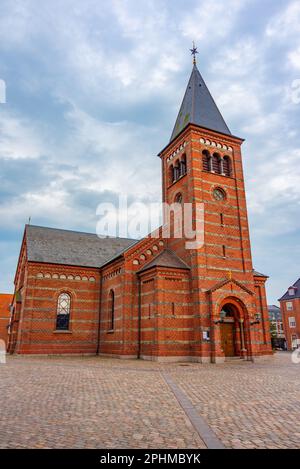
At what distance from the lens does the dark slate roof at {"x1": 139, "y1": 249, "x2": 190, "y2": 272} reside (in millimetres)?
25266

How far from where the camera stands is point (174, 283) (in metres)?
25.2

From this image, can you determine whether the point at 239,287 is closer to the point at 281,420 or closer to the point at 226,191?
the point at 226,191

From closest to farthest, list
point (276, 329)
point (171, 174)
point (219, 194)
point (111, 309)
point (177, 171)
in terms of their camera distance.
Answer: point (219, 194) < point (111, 309) < point (177, 171) < point (171, 174) < point (276, 329)

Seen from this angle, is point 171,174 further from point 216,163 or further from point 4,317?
point 4,317

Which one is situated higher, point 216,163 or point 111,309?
point 216,163

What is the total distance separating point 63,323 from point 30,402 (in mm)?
21787

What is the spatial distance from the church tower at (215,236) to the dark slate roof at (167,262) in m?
0.45

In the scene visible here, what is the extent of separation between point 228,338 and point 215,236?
25.5 ft

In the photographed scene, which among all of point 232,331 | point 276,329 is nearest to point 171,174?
point 232,331

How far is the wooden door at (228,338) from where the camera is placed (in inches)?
995

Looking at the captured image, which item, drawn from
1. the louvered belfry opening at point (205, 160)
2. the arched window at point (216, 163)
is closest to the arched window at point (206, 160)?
the louvered belfry opening at point (205, 160)

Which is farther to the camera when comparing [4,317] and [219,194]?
[4,317]

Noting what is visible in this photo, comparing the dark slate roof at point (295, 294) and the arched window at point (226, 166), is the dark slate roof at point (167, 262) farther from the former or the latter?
the dark slate roof at point (295, 294)

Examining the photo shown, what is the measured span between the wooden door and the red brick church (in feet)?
0.23
